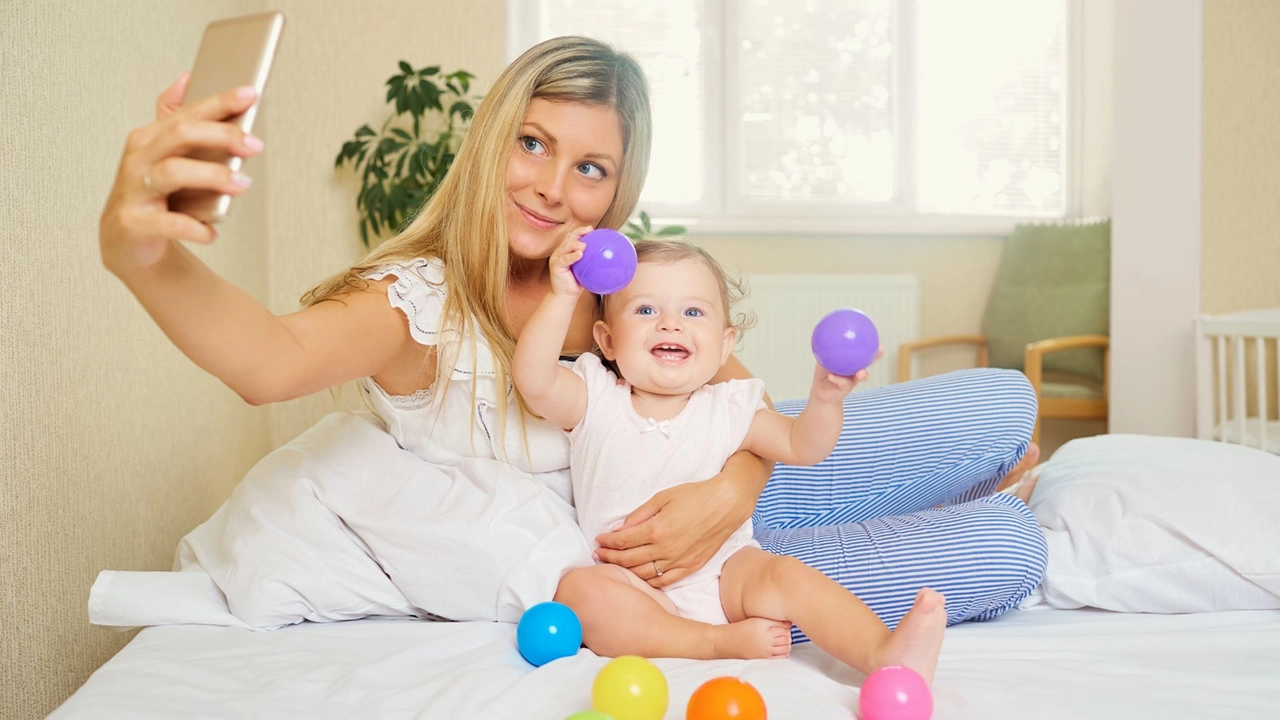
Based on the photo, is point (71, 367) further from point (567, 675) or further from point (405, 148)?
point (405, 148)

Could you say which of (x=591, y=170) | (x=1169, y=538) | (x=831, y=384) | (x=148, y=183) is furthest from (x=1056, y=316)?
(x=148, y=183)

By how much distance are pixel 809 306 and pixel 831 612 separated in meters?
3.08

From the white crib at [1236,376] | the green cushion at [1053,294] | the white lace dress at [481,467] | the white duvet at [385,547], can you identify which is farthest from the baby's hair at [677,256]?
the green cushion at [1053,294]

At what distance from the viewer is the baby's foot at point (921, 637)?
100 cm

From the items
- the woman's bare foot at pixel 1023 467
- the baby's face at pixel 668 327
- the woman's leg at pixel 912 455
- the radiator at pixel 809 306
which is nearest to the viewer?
the baby's face at pixel 668 327

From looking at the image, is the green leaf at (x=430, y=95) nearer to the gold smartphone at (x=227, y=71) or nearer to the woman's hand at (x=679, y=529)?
the woman's hand at (x=679, y=529)

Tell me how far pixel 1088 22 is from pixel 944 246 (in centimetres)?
113

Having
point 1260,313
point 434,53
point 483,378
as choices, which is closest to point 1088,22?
point 1260,313

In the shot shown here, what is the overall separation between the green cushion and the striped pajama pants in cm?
248

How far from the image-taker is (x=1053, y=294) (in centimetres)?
395

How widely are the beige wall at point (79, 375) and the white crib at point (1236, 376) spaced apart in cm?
272

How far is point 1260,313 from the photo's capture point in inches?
121

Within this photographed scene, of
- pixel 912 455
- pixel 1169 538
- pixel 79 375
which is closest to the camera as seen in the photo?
pixel 1169 538

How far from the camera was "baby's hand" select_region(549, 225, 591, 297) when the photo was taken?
1178mm
